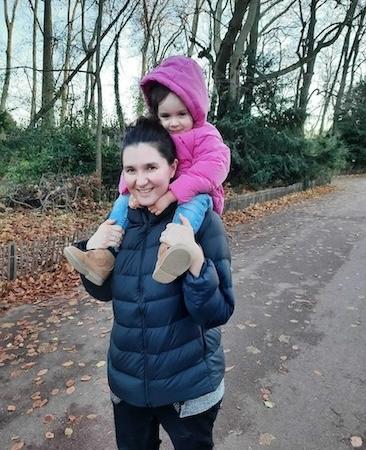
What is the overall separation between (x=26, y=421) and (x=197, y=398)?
2.15 metres

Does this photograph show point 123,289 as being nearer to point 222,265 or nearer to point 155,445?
point 222,265

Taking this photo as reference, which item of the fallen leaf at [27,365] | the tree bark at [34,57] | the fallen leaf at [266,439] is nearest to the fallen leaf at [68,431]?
the fallen leaf at [27,365]

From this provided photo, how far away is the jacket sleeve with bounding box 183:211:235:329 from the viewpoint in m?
1.43

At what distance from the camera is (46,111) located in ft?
45.2

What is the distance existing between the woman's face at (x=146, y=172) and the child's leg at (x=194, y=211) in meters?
0.11

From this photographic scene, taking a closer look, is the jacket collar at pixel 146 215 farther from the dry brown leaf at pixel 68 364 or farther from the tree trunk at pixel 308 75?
the tree trunk at pixel 308 75

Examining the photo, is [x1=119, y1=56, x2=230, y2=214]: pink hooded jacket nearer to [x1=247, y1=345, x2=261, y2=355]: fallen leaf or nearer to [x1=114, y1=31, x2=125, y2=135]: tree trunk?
[x1=247, y1=345, x2=261, y2=355]: fallen leaf

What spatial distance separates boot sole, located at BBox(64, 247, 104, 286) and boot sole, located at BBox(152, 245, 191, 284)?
1.31 feet

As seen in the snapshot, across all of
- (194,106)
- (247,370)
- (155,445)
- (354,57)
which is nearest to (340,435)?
(247,370)

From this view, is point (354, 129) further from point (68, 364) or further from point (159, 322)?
point (159, 322)

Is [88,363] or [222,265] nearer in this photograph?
[222,265]

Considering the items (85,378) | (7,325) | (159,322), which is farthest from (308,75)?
(159,322)

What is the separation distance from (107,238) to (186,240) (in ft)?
1.48

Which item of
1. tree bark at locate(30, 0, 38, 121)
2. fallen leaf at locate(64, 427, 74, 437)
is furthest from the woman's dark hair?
tree bark at locate(30, 0, 38, 121)
